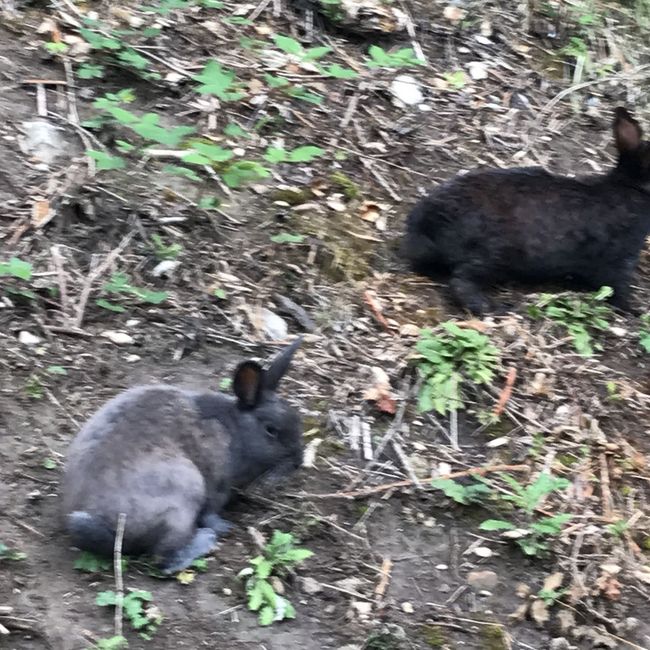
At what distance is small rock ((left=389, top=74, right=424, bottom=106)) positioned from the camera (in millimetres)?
7566

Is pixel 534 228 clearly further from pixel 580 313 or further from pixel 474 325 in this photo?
pixel 474 325

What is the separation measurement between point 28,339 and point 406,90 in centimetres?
366

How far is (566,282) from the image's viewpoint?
260 inches

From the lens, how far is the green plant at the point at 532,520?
4711mm

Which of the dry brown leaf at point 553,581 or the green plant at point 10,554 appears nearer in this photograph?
the green plant at point 10,554

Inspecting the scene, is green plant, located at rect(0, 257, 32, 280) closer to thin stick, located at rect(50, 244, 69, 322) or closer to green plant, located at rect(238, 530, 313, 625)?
thin stick, located at rect(50, 244, 69, 322)

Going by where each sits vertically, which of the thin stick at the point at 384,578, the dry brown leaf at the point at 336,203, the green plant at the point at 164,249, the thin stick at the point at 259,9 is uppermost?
the thin stick at the point at 259,9

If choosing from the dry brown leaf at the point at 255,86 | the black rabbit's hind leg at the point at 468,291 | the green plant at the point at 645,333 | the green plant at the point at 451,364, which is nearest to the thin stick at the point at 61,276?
the green plant at the point at 451,364

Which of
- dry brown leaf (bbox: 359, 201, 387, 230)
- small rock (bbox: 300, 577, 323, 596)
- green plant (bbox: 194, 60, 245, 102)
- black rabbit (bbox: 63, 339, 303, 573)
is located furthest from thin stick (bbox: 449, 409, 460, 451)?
green plant (bbox: 194, 60, 245, 102)

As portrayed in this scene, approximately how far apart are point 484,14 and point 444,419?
14.4 ft

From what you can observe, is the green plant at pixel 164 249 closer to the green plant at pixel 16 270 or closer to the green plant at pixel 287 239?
the green plant at pixel 287 239

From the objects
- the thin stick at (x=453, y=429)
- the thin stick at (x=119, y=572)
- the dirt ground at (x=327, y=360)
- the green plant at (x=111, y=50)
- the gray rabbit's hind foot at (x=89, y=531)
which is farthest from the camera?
the green plant at (x=111, y=50)

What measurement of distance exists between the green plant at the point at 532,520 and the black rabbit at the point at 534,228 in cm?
141

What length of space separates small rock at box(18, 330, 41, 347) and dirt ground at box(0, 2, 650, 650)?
0.02 metres
